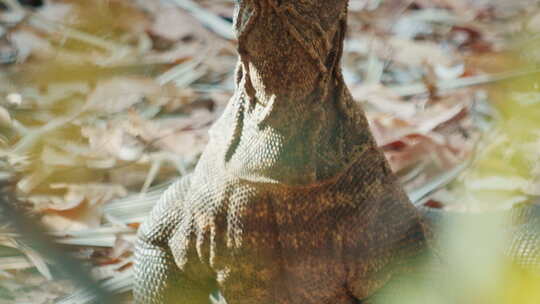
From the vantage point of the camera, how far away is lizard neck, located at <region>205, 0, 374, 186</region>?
1743 mm

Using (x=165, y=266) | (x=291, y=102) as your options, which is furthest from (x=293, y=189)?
(x=165, y=266)

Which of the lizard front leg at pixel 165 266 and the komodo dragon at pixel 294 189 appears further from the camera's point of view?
the lizard front leg at pixel 165 266

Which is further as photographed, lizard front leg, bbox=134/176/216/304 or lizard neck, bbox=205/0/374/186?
lizard front leg, bbox=134/176/216/304

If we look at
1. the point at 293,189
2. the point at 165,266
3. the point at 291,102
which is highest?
the point at 291,102

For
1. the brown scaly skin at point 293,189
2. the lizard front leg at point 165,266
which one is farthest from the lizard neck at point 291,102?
the lizard front leg at point 165,266

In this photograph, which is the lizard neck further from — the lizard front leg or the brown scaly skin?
the lizard front leg

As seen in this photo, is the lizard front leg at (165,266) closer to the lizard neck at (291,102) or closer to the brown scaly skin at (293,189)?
the brown scaly skin at (293,189)

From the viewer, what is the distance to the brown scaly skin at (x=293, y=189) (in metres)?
1.79

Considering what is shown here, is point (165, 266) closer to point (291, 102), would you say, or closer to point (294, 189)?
point (294, 189)

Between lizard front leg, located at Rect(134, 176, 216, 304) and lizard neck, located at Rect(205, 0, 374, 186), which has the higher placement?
lizard neck, located at Rect(205, 0, 374, 186)

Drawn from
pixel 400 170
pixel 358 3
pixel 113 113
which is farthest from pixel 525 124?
pixel 358 3

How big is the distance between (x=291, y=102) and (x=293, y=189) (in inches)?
9.8

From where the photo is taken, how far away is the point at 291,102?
1854 mm

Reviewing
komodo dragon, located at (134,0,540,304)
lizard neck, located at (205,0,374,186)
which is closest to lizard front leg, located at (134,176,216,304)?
komodo dragon, located at (134,0,540,304)
